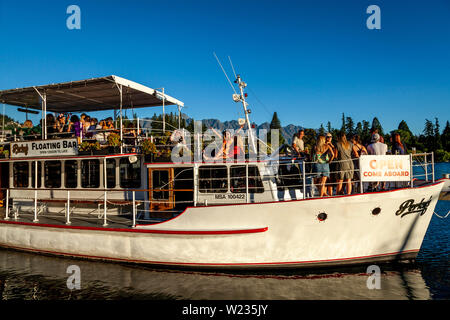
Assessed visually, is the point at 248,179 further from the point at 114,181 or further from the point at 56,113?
the point at 56,113

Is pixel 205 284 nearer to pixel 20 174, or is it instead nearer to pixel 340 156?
pixel 340 156

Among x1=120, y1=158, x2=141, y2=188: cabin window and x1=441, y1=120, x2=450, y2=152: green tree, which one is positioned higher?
x1=441, y1=120, x2=450, y2=152: green tree

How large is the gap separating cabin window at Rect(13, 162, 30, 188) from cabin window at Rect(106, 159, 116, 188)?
4177mm

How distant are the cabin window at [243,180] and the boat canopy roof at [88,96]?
4.89 meters

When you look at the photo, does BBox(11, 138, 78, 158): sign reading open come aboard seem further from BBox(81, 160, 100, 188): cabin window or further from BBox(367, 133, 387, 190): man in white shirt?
BBox(367, 133, 387, 190): man in white shirt

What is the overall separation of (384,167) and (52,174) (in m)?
11.3

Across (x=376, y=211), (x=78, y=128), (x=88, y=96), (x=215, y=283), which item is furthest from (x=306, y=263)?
(x=88, y=96)

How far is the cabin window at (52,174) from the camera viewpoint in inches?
462

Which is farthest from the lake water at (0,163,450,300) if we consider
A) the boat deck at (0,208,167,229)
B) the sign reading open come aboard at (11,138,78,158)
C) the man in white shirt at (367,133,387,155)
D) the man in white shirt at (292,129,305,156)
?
the sign reading open come aboard at (11,138,78,158)

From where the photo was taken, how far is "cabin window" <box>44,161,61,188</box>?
11742mm

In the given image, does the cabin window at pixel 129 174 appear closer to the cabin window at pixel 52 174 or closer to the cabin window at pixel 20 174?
the cabin window at pixel 52 174

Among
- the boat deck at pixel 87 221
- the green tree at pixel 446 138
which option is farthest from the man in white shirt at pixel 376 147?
the green tree at pixel 446 138

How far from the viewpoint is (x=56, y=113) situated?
54.5 feet
